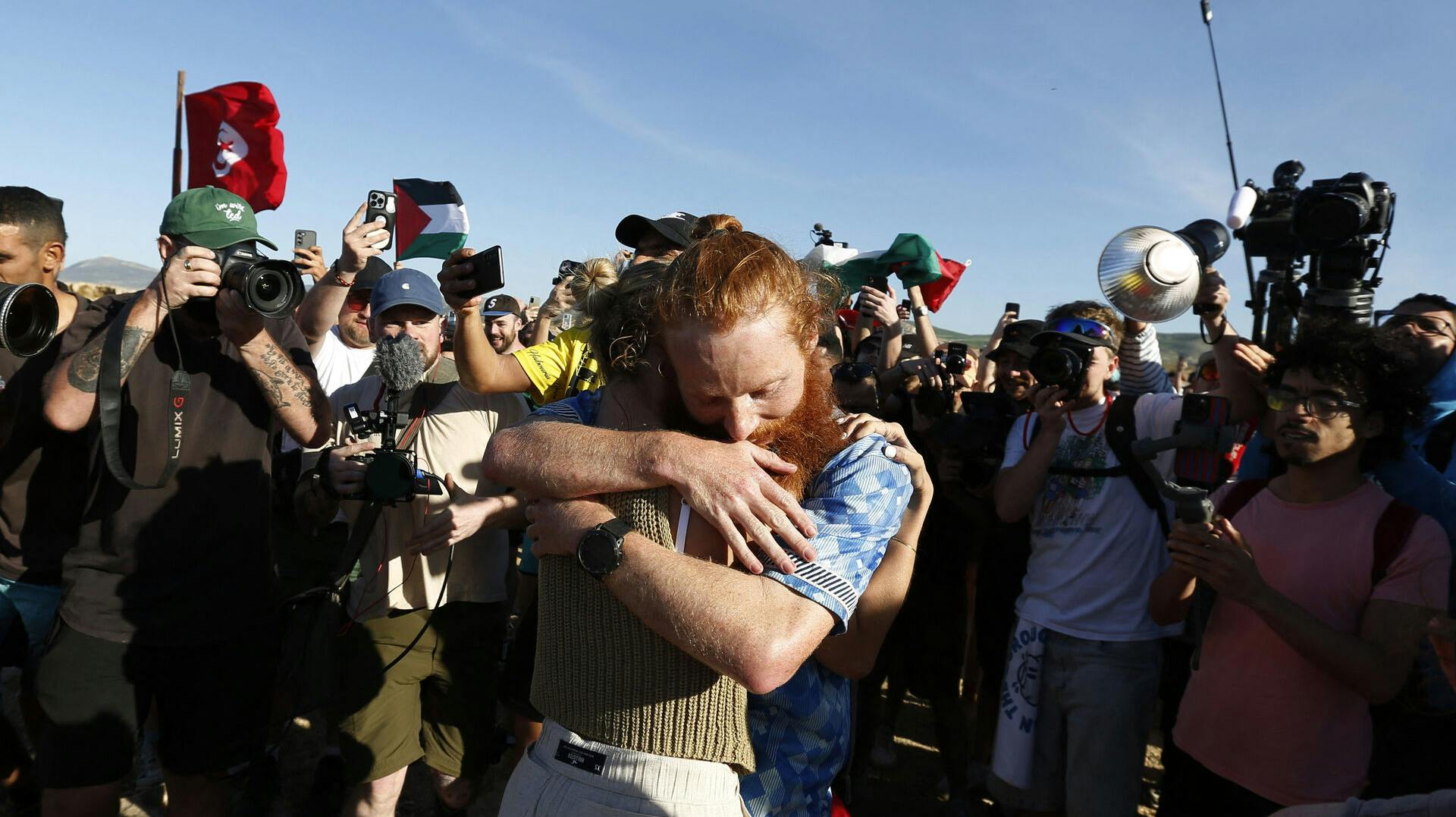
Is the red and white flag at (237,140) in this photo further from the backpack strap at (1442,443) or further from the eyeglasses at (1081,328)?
the backpack strap at (1442,443)

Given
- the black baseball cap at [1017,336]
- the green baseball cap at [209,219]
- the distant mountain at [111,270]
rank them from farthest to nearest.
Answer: the distant mountain at [111,270] < the black baseball cap at [1017,336] < the green baseball cap at [209,219]

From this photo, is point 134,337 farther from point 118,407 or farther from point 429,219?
point 429,219

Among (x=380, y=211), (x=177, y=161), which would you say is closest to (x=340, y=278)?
(x=380, y=211)

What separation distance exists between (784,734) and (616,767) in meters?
0.34

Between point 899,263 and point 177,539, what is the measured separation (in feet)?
12.2

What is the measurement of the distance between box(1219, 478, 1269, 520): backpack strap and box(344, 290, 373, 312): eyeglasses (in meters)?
4.87

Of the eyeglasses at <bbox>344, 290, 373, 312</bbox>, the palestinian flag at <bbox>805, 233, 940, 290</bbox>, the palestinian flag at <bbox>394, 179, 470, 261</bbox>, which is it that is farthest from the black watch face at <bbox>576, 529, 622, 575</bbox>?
the eyeglasses at <bbox>344, 290, 373, 312</bbox>

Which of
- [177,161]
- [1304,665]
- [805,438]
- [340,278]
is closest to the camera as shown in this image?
[805,438]

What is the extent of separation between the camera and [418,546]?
9.03 ft

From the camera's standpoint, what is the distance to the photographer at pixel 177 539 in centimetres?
284

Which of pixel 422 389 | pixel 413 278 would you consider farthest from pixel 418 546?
pixel 413 278

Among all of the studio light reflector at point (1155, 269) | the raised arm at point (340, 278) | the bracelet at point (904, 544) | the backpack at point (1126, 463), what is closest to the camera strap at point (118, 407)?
the raised arm at point (340, 278)

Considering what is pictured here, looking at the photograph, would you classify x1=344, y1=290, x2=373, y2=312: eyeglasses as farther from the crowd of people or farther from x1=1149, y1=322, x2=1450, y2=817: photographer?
x1=1149, y1=322, x2=1450, y2=817: photographer

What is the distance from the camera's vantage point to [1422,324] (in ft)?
10.4
